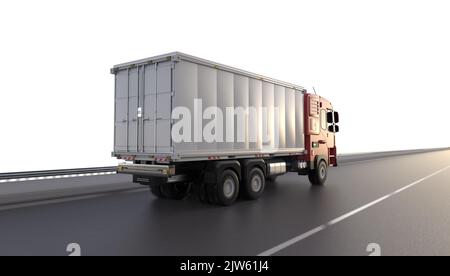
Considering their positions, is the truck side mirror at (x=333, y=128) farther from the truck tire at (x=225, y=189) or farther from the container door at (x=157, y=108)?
the container door at (x=157, y=108)

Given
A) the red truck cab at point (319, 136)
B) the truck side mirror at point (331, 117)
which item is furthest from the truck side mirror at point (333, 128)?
the truck side mirror at point (331, 117)

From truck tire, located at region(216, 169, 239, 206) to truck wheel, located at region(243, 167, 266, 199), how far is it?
1.27 ft

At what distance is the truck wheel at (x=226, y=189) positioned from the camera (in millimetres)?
8648

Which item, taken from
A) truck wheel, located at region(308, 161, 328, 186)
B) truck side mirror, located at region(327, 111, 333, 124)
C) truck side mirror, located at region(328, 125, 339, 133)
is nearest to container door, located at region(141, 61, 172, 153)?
truck wheel, located at region(308, 161, 328, 186)

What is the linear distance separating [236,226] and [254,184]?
3.28 metres

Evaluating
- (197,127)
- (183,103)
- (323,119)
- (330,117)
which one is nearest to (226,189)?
(197,127)

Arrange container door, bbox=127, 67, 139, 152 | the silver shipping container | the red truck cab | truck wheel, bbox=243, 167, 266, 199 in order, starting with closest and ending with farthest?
the silver shipping container < container door, bbox=127, 67, 139, 152 < truck wheel, bbox=243, 167, 266, 199 < the red truck cab

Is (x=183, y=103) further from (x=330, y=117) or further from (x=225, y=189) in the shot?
(x=330, y=117)

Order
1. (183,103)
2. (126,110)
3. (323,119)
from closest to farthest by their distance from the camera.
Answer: (183,103)
(126,110)
(323,119)

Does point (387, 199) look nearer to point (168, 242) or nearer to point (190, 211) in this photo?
point (190, 211)

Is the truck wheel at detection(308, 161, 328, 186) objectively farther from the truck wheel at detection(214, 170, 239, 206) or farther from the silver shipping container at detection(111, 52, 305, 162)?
the truck wheel at detection(214, 170, 239, 206)

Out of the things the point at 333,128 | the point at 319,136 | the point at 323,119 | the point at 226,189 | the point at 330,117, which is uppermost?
the point at 330,117

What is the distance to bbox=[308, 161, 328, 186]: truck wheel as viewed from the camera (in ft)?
41.8

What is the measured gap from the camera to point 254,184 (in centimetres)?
982
